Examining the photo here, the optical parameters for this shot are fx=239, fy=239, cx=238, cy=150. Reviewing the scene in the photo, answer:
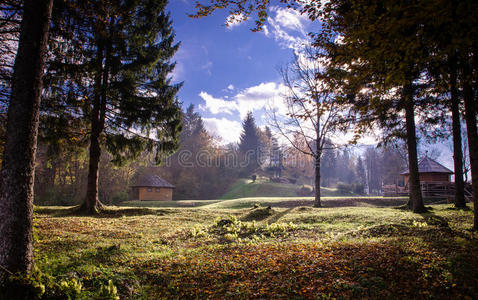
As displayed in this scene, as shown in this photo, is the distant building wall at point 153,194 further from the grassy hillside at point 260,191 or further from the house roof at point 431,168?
the house roof at point 431,168

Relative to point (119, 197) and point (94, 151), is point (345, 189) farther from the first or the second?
point (94, 151)

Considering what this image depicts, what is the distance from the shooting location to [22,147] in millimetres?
3646

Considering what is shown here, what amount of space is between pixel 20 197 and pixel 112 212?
10.5m

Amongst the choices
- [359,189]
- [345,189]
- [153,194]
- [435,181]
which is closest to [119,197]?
[153,194]

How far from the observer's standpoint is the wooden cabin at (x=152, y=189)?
104 ft

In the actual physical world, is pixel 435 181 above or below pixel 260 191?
above

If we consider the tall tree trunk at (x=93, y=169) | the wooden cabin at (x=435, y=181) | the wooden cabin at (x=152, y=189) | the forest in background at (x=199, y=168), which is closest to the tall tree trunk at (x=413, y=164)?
the forest in background at (x=199, y=168)

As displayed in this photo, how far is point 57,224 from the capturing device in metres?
9.05

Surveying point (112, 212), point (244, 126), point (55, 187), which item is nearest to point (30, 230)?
point (112, 212)

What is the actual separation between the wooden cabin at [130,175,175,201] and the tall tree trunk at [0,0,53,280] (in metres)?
29.4

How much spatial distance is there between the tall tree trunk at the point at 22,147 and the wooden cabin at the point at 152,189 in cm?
2940

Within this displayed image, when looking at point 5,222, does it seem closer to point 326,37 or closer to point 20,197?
point 20,197

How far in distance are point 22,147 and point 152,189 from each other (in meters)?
30.0

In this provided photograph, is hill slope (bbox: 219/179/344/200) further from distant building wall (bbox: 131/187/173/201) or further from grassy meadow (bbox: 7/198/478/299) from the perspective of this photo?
grassy meadow (bbox: 7/198/478/299)
